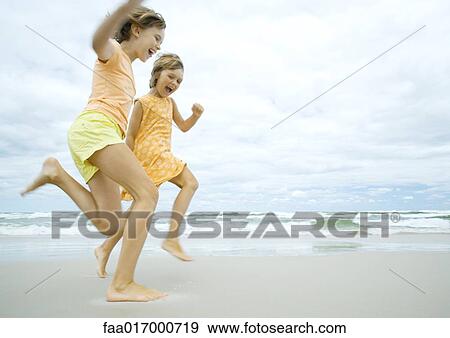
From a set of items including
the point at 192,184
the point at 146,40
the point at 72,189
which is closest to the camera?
the point at 146,40

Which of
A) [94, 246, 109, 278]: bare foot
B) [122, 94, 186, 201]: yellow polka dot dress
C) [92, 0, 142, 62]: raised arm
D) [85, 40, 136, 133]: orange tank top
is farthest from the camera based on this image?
[122, 94, 186, 201]: yellow polka dot dress

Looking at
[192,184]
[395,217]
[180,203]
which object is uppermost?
[192,184]

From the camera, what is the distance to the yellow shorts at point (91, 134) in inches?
75.1

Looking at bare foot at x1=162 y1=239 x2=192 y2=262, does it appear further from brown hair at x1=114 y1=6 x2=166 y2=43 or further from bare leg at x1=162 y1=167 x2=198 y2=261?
brown hair at x1=114 y1=6 x2=166 y2=43

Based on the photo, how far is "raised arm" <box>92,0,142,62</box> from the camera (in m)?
1.70

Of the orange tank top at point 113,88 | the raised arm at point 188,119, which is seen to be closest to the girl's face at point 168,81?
the raised arm at point 188,119

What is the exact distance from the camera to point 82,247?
428 cm

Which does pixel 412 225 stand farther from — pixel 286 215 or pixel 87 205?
pixel 87 205

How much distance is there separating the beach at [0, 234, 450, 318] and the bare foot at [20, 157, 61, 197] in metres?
0.53

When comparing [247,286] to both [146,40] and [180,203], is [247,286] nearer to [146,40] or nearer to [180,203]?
[180,203]

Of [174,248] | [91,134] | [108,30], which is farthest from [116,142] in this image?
[174,248]

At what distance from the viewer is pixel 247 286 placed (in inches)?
88.4

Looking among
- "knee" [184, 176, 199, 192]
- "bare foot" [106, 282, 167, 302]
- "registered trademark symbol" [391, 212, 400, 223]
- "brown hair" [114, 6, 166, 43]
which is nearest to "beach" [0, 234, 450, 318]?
"bare foot" [106, 282, 167, 302]

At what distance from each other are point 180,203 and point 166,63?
938 mm
